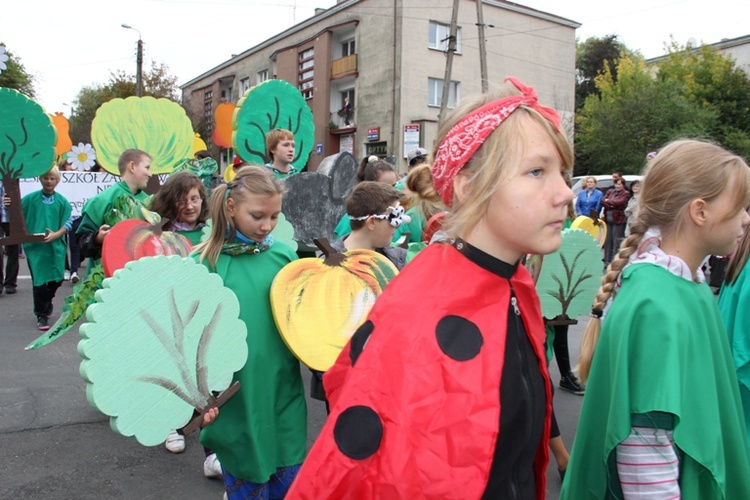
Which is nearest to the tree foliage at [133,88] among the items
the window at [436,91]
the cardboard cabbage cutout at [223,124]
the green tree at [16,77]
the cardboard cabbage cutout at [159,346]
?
the green tree at [16,77]

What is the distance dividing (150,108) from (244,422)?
4067 mm

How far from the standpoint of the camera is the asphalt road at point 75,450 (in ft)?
10.8

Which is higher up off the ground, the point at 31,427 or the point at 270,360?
the point at 270,360

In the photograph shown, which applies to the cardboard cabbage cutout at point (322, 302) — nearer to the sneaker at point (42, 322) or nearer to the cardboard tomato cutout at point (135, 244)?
the cardboard tomato cutout at point (135, 244)

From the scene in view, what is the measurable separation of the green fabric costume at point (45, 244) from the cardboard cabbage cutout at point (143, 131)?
1876mm

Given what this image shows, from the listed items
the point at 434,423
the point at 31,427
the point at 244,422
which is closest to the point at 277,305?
the point at 244,422

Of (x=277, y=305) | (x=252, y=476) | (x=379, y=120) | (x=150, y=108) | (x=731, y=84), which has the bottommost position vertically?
(x=252, y=476)

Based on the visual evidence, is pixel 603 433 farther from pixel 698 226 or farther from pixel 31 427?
pixel 31 427

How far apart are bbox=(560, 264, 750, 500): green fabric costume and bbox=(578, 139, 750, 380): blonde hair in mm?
176

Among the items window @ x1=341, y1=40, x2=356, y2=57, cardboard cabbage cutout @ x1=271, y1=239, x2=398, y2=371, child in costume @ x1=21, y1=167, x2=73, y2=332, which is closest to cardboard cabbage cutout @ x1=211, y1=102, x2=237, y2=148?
child in costume @ x1=21, y1=167, x2=73, y2=332

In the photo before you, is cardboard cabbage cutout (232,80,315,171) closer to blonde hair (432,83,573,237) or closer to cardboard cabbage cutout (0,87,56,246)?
cardboard cabbage cutout (0,87,56,246)

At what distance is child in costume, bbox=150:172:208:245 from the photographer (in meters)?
3.65

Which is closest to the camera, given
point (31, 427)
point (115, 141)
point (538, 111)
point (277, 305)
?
point (538, 111)

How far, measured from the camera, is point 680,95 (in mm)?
29156
